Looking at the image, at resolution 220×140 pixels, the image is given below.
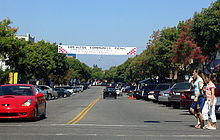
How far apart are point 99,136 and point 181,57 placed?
29.4 meters

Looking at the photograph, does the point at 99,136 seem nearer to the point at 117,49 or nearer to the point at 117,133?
the point at 117,133

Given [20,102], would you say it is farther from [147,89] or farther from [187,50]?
[147,89]

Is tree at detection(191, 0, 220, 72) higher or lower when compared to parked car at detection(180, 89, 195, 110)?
higher

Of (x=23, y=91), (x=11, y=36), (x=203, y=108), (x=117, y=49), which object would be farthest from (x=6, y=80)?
(x=203, y=108)

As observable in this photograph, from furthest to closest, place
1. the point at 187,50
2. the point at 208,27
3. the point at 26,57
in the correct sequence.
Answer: the point at 26,57
the point at 187,50
the point at 208,27

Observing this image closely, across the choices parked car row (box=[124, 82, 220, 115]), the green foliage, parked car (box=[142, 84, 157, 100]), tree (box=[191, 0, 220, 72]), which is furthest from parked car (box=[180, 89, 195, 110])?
parked car (box=[142, 84, 157, 100])

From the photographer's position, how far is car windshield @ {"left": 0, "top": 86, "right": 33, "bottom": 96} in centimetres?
1509

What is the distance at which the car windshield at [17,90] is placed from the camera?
49.5 feet

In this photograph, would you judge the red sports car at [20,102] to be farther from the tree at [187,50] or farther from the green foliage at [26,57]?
the tree at [187,50]

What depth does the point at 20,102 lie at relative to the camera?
14.0 m

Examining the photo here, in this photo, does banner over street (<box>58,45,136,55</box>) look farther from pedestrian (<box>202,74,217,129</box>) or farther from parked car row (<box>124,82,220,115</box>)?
pedestrian (<box>202,74,217,129</box>)

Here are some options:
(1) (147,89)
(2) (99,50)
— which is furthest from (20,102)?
(2) (99,50)

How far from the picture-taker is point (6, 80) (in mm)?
39031

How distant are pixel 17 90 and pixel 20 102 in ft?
4.57
